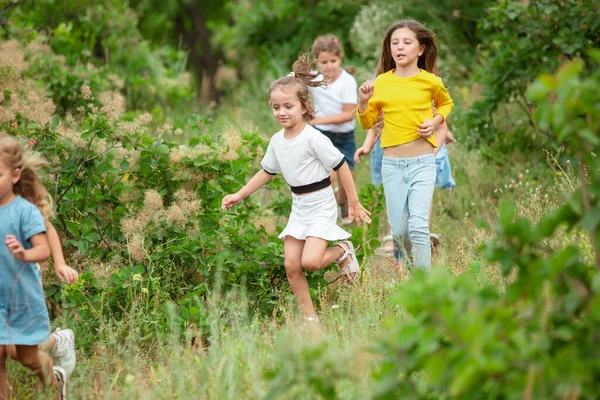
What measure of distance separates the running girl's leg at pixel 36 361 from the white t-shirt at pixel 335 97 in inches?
152

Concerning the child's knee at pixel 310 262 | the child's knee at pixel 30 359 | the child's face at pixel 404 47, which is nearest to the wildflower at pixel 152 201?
the child's knee at pixel 310 262

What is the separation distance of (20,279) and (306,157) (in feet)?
5.94

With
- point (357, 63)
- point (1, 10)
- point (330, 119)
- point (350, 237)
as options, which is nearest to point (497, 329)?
point (350, 237)

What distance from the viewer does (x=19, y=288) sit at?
3461mm

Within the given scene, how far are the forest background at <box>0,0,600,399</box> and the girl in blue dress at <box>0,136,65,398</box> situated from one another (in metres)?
0.26

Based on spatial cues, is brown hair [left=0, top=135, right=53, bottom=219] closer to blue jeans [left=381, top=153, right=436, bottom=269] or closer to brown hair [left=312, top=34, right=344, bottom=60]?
blue jeans [left=381, top=153, right=436, bottom=269]

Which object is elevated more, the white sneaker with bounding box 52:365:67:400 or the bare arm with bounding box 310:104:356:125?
the bare arm with bounding box 310:104:356:125

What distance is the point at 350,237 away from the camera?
481cm

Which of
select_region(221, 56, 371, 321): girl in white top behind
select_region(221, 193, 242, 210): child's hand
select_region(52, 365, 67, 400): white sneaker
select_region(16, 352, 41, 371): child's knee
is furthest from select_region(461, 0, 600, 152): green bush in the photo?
select_region(16, 352, 41, 371): child's knee

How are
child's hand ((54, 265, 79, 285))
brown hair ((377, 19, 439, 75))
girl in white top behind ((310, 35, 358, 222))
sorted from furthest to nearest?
girl in white top behind ((310, 35, 358, 222)), brown hair ((377, 19, 439, 75)), child's hand ((54, 265, 79, 285))

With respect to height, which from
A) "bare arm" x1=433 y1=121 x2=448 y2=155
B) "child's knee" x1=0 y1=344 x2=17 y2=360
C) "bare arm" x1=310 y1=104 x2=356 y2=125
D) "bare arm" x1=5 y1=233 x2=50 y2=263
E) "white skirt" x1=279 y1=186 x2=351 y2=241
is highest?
"bare arm" x1=5 y1=233 x2=50 y2=263

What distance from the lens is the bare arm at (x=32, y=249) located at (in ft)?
10.5

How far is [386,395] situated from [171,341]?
1792 mm

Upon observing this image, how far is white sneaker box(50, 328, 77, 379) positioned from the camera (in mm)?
3693
